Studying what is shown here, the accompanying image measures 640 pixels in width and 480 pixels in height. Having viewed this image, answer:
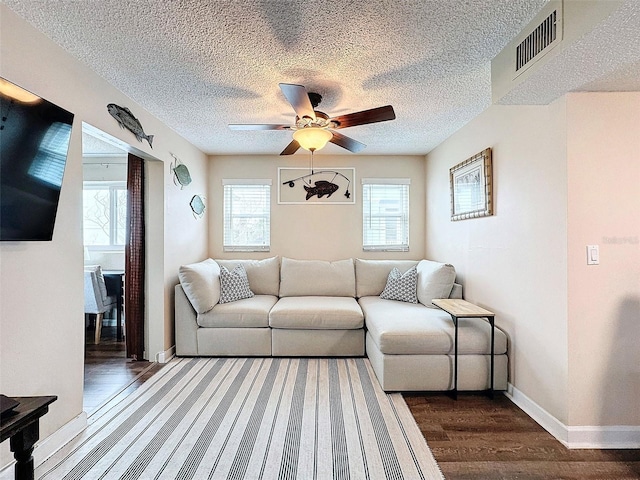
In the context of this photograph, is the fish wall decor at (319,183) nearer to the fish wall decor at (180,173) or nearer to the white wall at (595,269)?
the fish wall decor at (180,173)

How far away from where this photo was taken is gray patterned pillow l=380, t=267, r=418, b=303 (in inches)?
157

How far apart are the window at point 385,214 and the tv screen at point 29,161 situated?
3594 millimetres

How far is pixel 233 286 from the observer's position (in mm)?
3949

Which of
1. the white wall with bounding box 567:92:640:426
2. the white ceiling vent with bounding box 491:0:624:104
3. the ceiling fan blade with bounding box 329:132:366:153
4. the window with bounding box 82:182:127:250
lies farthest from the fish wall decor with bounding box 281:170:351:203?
the white wall with bounding box 567:92:640:426

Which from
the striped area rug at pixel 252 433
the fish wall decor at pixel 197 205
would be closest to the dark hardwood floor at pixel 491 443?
the striped area rug at pixel 252 433

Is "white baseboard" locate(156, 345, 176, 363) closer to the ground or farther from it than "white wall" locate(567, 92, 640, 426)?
closer to the ground

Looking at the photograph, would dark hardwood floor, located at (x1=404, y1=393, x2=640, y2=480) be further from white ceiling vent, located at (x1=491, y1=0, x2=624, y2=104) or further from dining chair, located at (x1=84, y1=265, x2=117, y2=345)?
dining chair, located at (x1=84, y1=265, x2=117, y2=345)

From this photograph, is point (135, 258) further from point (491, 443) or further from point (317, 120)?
point (491, 443)

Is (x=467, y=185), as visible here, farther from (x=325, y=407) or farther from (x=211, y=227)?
(x=211, y=227)

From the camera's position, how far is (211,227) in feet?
15.8

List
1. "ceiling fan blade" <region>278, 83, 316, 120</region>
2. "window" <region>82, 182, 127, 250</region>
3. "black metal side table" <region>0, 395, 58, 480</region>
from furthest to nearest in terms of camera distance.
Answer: "window" <region>82, 182, 127, 250</region>
"ceiling fan blade" <region>278, 83, 316, 120</region>
"black metal side table" <region>0, 395, 58, 480</region>

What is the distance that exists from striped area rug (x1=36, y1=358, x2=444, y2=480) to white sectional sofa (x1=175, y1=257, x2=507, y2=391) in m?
0.40

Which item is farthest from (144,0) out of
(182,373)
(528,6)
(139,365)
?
(139,365)

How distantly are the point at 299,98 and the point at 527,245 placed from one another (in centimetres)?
193
